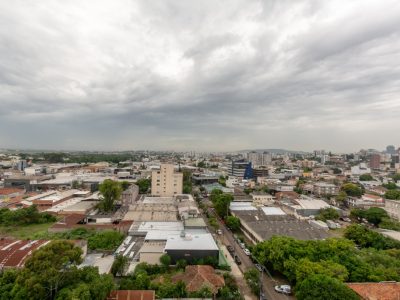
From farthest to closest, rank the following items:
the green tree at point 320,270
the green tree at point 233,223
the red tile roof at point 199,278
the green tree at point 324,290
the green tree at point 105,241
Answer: the green tree at point 233,223 < the green tree at point 105,241 < the red tile roof at point 199,278 < the green tree at point 320,270 < the green tree at point 324,290

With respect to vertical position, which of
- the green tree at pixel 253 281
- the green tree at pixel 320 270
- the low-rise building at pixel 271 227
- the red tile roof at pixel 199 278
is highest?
the green tree at pixel 320 270

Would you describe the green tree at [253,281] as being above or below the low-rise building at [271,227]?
below

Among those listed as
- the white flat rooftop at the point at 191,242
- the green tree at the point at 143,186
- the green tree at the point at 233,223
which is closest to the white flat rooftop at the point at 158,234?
the white flat rooftop at the point at 191,242

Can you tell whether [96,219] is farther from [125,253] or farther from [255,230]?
[255,230]

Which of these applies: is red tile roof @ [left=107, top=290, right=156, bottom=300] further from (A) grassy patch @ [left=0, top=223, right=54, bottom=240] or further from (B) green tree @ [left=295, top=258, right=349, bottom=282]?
(A) grassy patch @ [left=0, top=223, right=54, bottom=240]

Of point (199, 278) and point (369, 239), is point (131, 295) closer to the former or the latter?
point (199, 278)

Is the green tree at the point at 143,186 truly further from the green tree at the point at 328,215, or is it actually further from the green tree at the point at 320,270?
the green tree at the point at 320,270

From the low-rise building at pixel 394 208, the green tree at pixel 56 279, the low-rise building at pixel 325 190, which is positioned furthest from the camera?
the low-rise building at pixel 325 190

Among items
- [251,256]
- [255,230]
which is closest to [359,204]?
[255,230]
